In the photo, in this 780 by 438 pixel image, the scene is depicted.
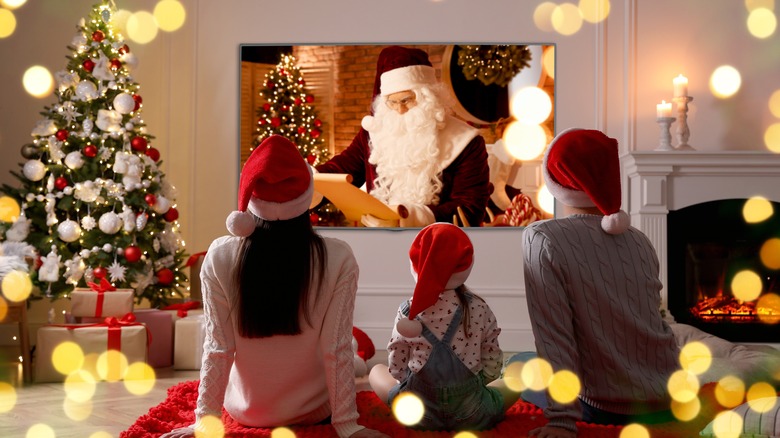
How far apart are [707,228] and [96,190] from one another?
12.1 ft

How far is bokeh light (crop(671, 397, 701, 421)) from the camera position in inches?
86.2

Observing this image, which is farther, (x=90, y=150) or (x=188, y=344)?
(x=90, y=150)

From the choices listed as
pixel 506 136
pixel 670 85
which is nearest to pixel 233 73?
pixel 506 136

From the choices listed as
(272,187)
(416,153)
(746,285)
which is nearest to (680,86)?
(746,285)

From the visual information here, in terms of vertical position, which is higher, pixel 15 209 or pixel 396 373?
pixel 15 209

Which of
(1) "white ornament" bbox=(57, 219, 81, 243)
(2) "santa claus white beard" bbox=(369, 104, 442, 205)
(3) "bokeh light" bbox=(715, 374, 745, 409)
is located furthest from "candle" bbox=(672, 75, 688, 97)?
(1) "white ornament" bbox=(57, 219, 81, 243)

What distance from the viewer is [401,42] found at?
5.32 m

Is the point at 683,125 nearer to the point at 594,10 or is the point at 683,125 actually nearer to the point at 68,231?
the point at 594,10

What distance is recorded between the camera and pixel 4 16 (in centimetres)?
510

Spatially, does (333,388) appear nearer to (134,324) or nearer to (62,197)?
(134,324)

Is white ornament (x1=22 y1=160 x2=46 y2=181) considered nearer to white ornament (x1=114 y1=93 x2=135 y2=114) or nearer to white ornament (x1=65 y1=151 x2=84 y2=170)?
white ornament (x1=65 y1=151 x2=84 y2=170)

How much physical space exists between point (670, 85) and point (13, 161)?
4.27 m

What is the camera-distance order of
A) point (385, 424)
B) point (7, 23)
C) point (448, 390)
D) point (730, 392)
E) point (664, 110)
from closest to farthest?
point (448, 390), point (385, 424), point (730, 392), point (664, 110), point (7, 23)

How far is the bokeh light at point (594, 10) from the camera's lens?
527 centimetres
